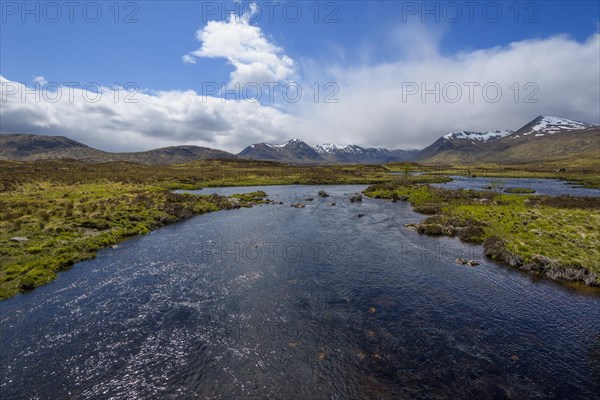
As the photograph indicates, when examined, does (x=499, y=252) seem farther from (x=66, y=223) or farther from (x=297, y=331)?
(x=66, y=223)

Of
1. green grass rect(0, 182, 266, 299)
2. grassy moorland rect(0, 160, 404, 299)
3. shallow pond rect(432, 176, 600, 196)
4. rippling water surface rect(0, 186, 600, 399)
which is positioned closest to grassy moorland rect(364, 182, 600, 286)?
rippling water surface rect(0, 186, 600, 399)

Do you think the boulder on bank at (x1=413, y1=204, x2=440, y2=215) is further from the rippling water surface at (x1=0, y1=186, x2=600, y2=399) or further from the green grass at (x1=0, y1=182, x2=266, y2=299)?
the green grass at (x1=0, y1=182, x2=266, y2=299)

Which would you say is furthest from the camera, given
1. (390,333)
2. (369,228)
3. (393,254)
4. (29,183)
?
(29,183)

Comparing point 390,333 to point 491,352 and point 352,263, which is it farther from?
point 352,263

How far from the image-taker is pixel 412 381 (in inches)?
651

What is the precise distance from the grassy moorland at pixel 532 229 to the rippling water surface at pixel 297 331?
10.1 ft

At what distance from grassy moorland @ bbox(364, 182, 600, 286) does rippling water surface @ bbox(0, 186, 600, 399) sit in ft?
10.1

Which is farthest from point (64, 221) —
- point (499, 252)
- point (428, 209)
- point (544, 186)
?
point (544, 186)

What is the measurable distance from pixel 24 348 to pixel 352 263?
2727 cm

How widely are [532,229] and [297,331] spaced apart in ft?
129

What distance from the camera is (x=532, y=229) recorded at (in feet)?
139

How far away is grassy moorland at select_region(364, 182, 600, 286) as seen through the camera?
1230 inches

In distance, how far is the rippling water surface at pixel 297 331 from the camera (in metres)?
16.3

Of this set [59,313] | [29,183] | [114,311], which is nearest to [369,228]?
[114,311]
